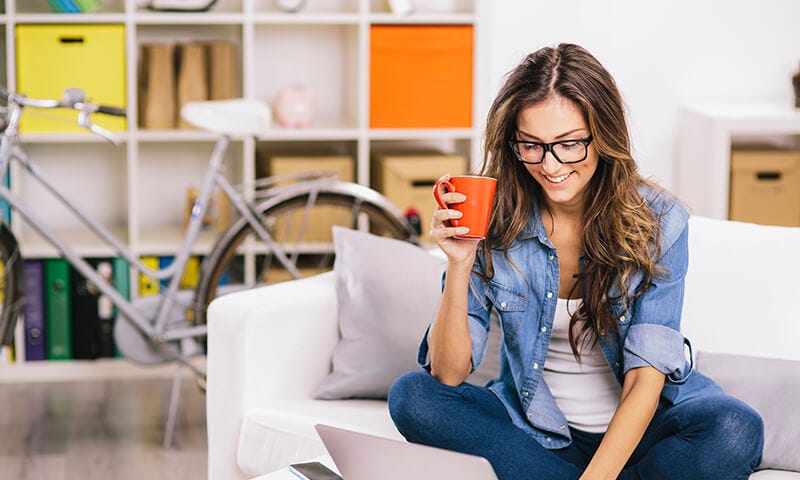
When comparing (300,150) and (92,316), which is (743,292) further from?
(92,316)

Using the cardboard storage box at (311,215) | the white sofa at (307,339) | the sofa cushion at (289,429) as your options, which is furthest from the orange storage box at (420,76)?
the sofa cushion at (289,429)

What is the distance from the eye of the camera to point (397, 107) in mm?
3797

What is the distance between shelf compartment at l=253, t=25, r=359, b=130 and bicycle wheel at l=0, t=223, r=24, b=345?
44.5 inches

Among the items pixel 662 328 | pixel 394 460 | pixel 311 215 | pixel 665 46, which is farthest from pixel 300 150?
pixel 394 460

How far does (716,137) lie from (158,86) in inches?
71.3

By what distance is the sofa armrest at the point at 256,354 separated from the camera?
7.48ft

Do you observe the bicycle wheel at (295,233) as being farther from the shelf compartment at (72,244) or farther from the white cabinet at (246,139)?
the shelf compartment at (72,244)

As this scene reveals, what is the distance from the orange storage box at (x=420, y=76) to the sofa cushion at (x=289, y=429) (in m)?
1.66

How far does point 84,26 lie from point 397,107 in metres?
1.03

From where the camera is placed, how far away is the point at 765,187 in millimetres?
3791

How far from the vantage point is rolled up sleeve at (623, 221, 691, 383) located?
1.86 meters

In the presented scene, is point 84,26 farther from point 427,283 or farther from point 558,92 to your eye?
point 558,92

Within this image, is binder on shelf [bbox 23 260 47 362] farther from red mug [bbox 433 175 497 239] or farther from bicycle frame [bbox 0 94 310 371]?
red mug [bbox 433 175 497 239]

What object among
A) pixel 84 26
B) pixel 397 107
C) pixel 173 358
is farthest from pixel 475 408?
pixel 84 26
